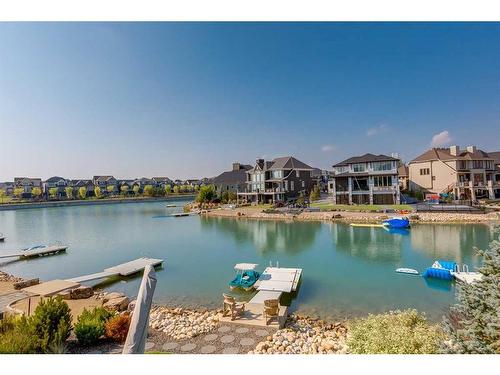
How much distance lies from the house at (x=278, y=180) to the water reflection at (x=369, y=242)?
1883cm

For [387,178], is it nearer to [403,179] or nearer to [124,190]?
[403,179]

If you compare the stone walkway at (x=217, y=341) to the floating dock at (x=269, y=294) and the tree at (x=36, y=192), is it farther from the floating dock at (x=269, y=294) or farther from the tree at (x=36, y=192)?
the tree at (x=36, y=192)

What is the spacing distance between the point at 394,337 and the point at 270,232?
2175 cm

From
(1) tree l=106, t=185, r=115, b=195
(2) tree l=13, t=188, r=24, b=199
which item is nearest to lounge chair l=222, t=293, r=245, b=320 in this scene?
(1) tree l=106, t=185, r=115, b=195

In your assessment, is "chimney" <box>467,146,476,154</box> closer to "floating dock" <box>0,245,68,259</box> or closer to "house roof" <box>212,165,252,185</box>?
"house roof" <box>212,165,252,185</box>

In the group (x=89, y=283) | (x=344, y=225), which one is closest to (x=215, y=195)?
(x=344, y=225)

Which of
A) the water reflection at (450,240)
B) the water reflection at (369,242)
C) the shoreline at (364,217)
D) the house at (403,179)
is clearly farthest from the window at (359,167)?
the house at (403,179)

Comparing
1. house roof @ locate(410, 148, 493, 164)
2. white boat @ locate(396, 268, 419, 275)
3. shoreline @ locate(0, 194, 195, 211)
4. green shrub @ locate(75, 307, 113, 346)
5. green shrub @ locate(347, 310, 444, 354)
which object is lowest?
white boat @ locate(396, 268, 419, 275)

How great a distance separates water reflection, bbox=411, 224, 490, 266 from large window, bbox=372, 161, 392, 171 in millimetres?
10878

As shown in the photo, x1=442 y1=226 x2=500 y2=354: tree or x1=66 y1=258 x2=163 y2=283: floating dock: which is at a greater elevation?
x1=442 y1=226 x2=500 y2=354: tree

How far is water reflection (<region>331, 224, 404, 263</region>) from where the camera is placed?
17.9m
